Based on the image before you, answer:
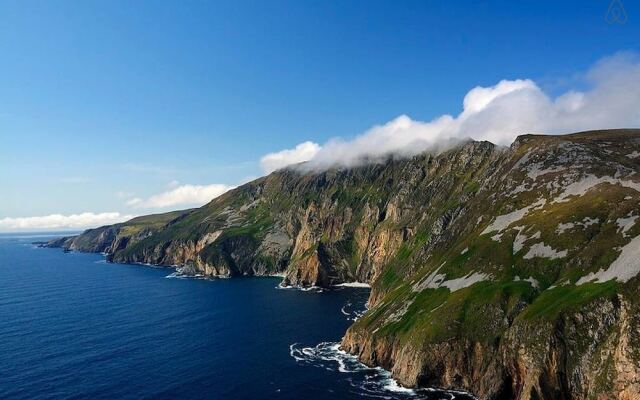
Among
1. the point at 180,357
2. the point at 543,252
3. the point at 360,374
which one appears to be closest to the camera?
the point at 360,374

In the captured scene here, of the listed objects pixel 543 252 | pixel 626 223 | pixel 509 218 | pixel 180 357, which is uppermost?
pixel 509 218

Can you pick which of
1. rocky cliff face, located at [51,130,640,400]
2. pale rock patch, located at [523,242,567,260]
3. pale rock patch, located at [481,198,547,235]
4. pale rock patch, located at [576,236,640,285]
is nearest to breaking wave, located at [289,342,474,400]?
rocky cliff face, located at [51,130,640,400]

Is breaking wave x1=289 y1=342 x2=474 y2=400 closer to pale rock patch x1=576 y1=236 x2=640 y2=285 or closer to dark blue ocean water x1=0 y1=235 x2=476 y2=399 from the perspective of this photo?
dark blue ocean water x1=0 y1=235 x2=476 y2=399

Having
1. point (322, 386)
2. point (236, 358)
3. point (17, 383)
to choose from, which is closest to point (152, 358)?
point (236, 358)

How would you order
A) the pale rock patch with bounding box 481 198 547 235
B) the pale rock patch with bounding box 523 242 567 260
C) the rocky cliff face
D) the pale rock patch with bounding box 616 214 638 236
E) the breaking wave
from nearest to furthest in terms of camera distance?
the rocky cliff face
the breaking wave
the pale rock patch with bounding box 616 214 638 236
the pale rock patch with bounding box 523 242 567 260
the pale rock patch with bounding box 481 198 547 235

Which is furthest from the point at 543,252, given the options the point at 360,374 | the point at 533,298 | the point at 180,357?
the point at 180,357

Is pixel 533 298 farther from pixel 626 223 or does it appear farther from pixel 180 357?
pixel 180 357

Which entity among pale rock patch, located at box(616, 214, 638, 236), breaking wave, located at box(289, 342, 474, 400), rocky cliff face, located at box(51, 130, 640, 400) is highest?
pale rock patch, located at box(616, 214, 638, 236)

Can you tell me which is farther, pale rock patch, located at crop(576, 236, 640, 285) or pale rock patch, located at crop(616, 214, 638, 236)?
pale rock patch, located at crop(616, 214, 638, 236)

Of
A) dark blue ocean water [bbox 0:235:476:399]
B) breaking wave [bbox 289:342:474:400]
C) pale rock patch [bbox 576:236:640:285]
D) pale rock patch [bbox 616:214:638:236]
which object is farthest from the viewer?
pale rock patch [bbox 616:214:638:236]

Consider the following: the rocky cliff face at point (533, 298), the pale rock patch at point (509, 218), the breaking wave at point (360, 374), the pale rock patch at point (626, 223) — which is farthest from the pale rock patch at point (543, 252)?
the breaking wave at point (360, 374)

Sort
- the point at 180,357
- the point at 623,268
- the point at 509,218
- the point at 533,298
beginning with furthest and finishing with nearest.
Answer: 1. the point at 509,218
2. the point at 180,357
3. the point at 533,298
4. the point at 623,268
